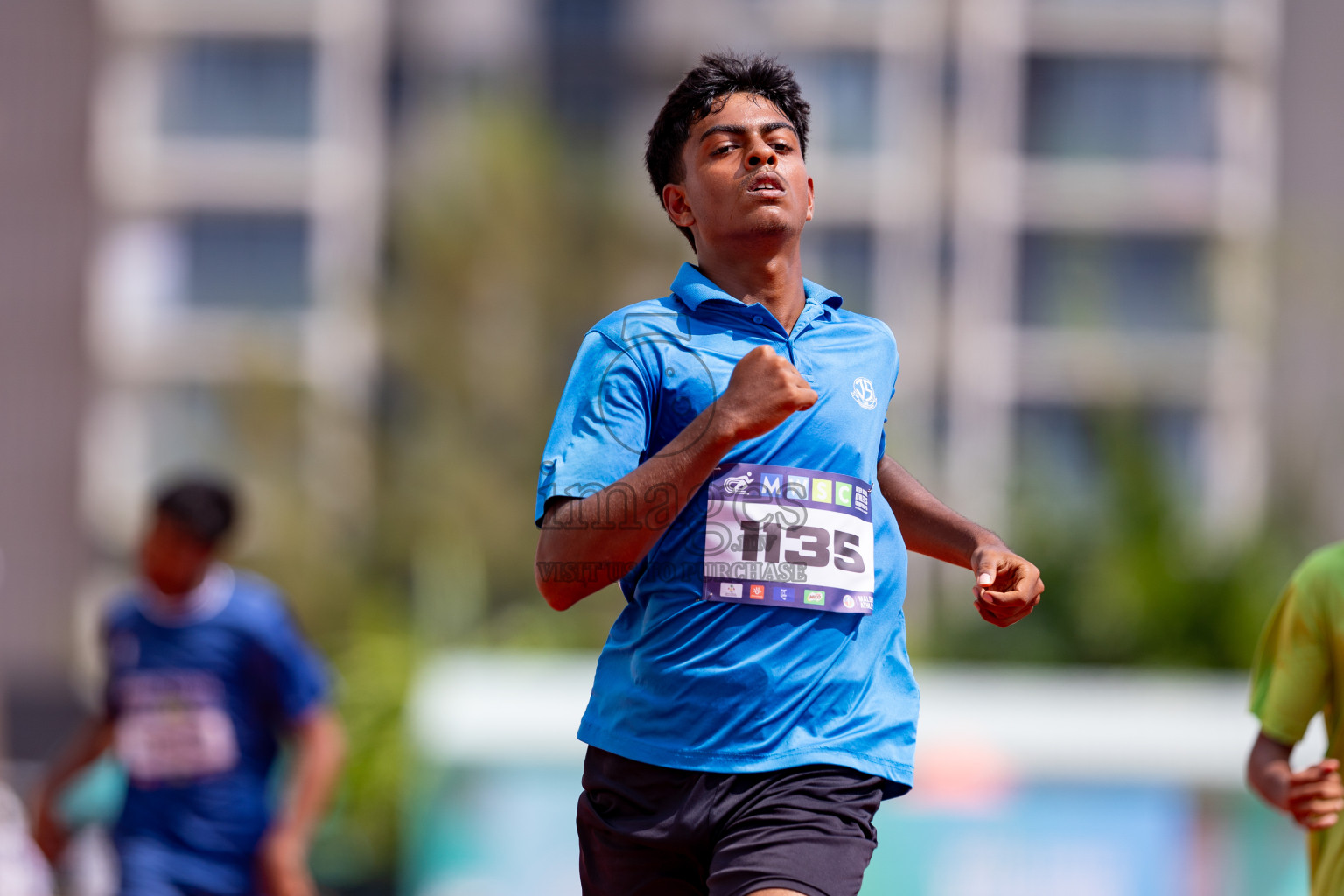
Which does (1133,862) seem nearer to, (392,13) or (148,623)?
(148,623)

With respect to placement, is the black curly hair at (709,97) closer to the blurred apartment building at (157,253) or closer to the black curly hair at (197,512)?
the black curly hair at (197,512)

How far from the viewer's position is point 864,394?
2.86m

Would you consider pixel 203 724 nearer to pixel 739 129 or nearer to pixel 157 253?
pixel 739 129

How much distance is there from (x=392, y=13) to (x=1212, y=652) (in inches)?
1116

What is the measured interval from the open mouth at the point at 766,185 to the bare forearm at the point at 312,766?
145 inches

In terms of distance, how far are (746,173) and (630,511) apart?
0.67 meters

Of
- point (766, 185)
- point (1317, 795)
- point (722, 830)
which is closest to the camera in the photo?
point (722, 830)

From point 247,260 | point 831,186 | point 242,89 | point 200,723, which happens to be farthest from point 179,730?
point 242,89

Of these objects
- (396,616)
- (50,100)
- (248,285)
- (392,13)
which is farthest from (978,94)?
(396,616)

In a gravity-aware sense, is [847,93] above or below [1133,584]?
above

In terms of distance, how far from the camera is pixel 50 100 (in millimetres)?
35594

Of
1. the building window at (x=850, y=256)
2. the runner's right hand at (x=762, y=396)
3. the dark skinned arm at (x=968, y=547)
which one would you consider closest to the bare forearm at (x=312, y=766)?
the dark skinned arm at (x=968, y=547)

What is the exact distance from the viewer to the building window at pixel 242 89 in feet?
110

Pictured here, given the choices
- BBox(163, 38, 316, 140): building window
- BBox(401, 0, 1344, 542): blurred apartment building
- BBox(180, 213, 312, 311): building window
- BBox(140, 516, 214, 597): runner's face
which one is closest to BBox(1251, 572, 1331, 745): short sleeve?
BBox(140, 516, 214, 597): runner's face
